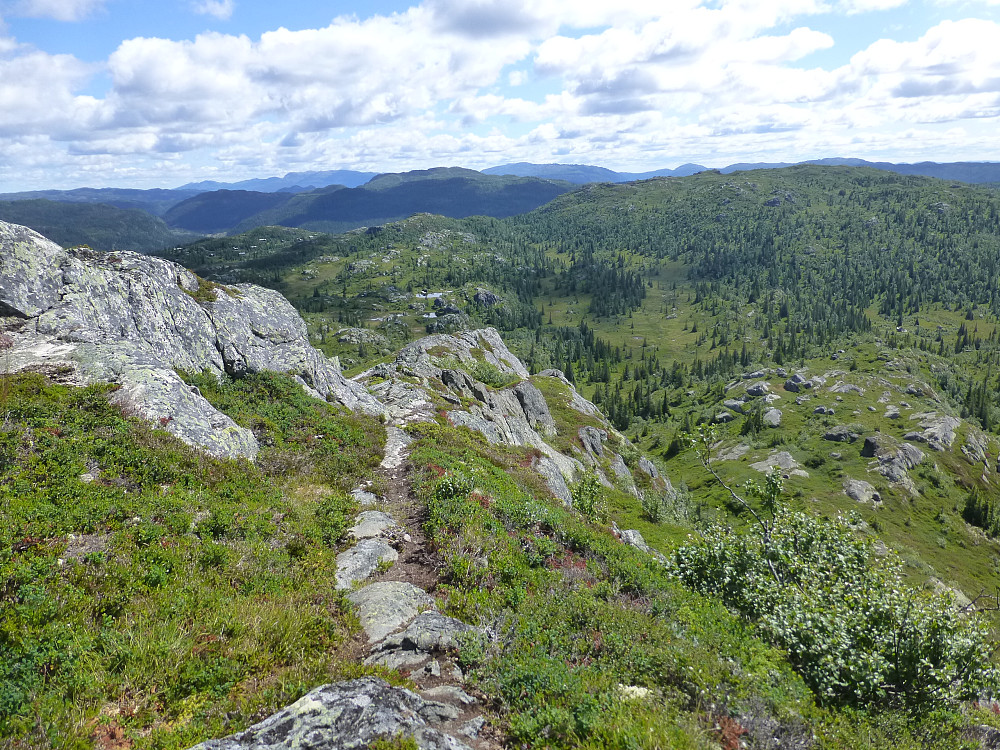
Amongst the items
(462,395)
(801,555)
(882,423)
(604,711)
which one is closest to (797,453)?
(882,423)

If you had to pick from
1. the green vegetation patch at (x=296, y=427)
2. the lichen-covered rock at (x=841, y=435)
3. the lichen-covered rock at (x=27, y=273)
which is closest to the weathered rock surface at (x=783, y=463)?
the lichen-covered rock at (x=841, y=435)

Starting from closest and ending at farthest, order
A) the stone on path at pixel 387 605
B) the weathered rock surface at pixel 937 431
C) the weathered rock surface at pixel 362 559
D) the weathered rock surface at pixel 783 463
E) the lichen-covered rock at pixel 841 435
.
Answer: the stone on path at pixel 387 605 → the weathered rock surface at pixel 362 559 → the weathered rock surface at pixel 783 463 → the weathered rock surface at pixel 937 431 → the lichen-covered rock at pixel 841 435

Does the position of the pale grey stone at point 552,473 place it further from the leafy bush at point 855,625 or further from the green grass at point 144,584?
the green grass at point 144,584

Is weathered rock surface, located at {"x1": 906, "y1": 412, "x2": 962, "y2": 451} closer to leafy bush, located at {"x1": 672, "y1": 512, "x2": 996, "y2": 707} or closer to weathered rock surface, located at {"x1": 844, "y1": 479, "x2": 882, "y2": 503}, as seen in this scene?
weathered rock surface, located at {"x1": 844, "y1": 479, "x2": 882, "y2": 503}

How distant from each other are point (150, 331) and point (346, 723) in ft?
112

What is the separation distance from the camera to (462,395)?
72.8 metres

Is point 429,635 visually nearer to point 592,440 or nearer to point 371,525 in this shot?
point 371,525

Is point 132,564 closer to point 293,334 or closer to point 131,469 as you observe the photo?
point 131,469

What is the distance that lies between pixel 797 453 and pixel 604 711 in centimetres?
19975

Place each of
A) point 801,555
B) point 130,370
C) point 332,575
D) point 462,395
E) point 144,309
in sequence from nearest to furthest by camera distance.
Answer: point 332,575, point 801,555, point 130,370, point 144,309, point 462,395

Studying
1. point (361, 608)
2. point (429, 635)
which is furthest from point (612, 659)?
point (361, 608)

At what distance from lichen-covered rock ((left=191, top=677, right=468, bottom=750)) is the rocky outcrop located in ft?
53.9

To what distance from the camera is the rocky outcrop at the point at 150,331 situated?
23.5 metres

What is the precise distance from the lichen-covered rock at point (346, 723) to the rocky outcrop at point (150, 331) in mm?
16432
